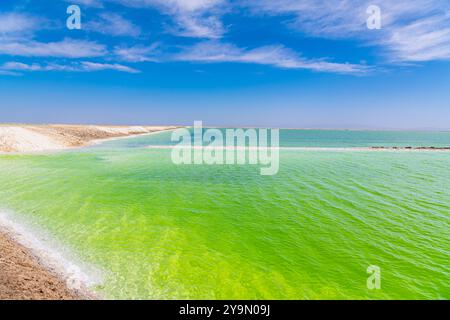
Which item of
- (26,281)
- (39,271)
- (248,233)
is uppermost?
(26,281)

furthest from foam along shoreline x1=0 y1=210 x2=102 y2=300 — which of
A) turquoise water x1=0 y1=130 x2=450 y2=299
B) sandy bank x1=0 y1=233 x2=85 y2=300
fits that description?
turquoise water x1=0 y1=130 x2=450 y2=299

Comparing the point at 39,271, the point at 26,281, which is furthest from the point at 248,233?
the point at 26,281

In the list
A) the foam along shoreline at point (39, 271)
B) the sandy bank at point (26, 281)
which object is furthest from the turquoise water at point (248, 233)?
the sandy bank at point (26, 281)

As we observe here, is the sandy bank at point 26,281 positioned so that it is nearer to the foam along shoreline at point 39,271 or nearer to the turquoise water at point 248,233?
the foam along shoreline at point 39,271

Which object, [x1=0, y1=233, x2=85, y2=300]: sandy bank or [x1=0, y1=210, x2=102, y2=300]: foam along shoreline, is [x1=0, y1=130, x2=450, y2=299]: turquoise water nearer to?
[x1=0, y1=210, x2=102, y2=300]: foam along shoreline

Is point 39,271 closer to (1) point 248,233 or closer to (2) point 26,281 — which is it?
(2) point 26,281

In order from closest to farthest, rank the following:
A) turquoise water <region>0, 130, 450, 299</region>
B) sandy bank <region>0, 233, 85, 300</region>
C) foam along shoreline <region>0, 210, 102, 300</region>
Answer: sandy bank <region>0, 233, 85, 300</region> → foam along shoreline <region>0, 210, 102, 300</region> → turquoise water <region>0, 130, 450, 299</region>
